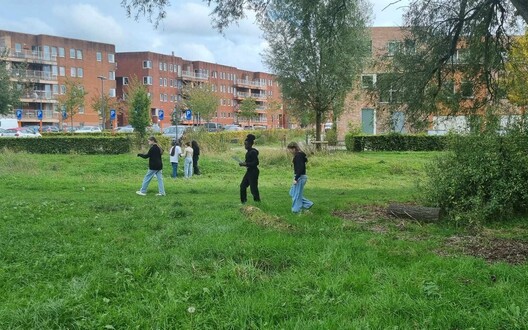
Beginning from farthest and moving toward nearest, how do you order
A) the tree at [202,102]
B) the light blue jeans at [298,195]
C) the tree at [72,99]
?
the tree at [202,102] < the tree at [72,99] < the light blue jeans at [298,195]

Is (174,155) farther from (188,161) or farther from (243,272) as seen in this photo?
(243,272)

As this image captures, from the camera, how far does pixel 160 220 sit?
884cm

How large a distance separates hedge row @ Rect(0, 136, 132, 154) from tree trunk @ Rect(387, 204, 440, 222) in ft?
69.4

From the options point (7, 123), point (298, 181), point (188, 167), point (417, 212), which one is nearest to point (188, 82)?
point (7, 123)

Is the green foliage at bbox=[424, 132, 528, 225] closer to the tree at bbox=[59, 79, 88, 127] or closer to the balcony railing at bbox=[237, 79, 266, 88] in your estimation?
the tree at bbox=[59, 79, 88, 127]

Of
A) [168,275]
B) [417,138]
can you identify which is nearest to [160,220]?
[168,275]

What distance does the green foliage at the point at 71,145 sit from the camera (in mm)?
27672

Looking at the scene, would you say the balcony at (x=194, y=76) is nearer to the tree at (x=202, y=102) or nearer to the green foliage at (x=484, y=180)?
the tree at (x=202, y=102)

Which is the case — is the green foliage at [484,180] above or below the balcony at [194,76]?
below

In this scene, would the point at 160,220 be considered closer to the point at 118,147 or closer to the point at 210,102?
the point at 118,147

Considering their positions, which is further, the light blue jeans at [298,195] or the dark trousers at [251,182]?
the dark trousers at [251,182]

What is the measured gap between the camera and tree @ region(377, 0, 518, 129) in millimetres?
12203

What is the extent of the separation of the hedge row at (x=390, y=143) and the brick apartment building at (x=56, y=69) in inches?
1765

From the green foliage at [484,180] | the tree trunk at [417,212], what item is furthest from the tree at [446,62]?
the tree trunk at [417,212]
